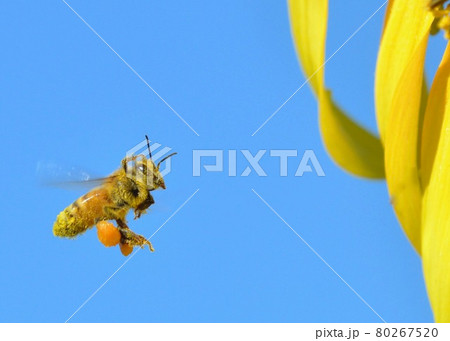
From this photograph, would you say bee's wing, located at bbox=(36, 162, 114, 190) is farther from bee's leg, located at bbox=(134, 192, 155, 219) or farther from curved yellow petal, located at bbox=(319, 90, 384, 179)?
curved yellow petal, located at bbox=(319, 90, 384, 179)

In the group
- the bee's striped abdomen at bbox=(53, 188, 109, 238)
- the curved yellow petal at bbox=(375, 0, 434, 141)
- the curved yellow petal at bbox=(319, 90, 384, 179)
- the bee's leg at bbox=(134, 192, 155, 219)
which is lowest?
the bee's striped abdomen at bbox=(53, 188, 109, 238)

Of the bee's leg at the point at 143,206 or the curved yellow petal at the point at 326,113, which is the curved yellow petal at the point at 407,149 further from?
the bee's leg at the point at 143,206

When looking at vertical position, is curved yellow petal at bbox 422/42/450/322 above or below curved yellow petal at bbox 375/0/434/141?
below

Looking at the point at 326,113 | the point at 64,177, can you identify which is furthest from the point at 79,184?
the point at 326,113

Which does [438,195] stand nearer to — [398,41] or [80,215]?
[398,41]

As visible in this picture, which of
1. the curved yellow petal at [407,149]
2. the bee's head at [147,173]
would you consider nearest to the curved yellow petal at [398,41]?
the curved yellow petal at [407,149]

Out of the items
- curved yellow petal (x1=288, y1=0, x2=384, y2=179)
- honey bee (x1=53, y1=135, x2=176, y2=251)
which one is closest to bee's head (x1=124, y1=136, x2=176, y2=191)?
honey bee (x1=53, y1=135, x2=176, y2=251)
